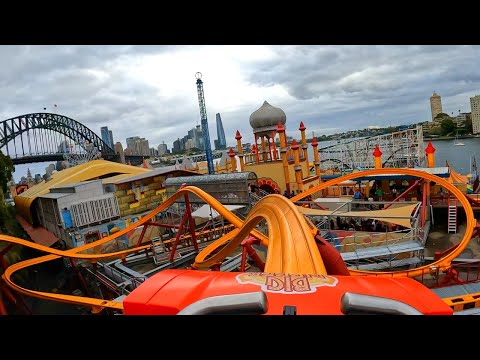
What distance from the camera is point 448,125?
158ft

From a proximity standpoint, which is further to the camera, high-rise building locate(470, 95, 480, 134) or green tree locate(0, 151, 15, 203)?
high-rise building locate(470, 95, 480, 134)

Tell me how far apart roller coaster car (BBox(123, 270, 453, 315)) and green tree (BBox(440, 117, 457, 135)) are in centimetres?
5244

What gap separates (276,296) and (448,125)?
5576cm

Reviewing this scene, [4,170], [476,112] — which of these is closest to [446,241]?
[4,170]

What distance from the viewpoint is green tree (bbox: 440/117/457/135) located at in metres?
46.3

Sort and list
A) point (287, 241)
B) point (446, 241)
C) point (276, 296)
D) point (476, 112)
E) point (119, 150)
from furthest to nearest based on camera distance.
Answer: point (119, 150)
point (476, 112)
point (446, 241)
point (287, 241)
point (276, 296)

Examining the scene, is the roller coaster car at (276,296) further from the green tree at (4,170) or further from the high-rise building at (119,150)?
the high-rise building at (119,150)

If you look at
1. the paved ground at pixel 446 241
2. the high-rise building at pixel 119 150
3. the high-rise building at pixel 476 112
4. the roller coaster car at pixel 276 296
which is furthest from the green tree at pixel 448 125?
the roller coaster car at pixel 276 296

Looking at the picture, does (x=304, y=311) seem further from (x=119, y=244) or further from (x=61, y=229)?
(x=61, y=229)

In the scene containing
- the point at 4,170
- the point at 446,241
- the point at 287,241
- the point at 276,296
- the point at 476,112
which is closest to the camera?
the point at 276,296

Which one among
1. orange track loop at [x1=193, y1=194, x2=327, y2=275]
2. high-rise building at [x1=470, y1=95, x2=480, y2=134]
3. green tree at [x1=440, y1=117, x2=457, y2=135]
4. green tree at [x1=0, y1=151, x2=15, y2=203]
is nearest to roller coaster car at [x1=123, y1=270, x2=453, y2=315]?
orange track loop at [x1=193, y1=194, x2=327, y2=275]

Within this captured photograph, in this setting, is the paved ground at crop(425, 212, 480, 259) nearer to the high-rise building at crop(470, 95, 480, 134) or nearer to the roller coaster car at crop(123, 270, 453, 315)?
the roller coaster car at crop(123, 270, 453, 315)

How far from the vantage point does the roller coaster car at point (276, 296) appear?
1695mm

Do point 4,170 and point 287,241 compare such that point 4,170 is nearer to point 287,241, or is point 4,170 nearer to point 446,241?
point 287,241
